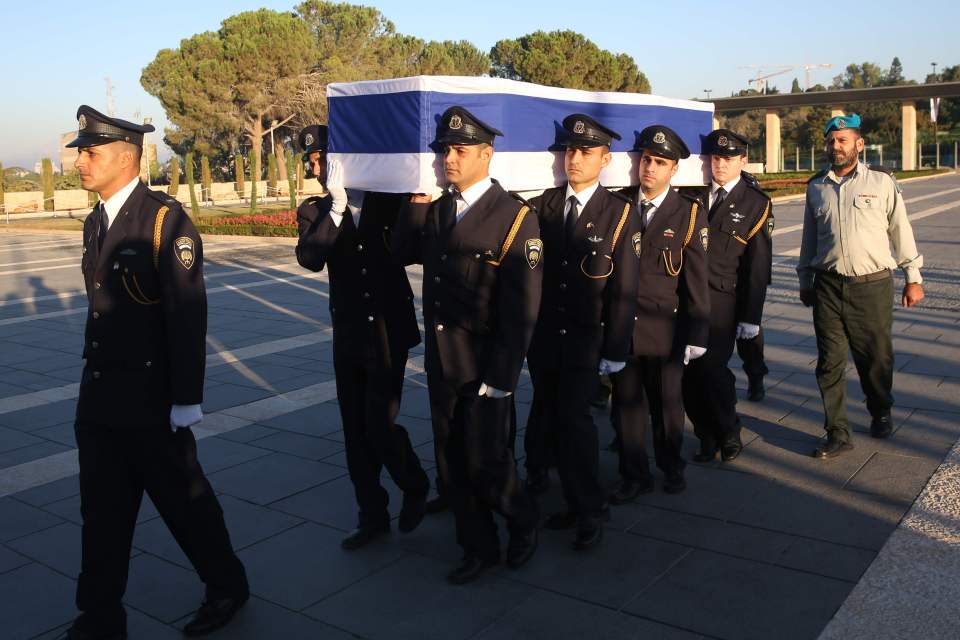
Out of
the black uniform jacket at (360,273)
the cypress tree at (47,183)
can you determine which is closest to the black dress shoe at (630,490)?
the black uniform jacket at (360,273)

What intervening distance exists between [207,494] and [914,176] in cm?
4594

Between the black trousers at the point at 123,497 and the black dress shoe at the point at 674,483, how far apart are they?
91.9 inches

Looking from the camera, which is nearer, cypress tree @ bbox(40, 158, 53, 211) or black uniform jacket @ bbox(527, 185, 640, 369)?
black uniform jacket @ bbox(527, 185, 640, 369)

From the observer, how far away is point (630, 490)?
464cm

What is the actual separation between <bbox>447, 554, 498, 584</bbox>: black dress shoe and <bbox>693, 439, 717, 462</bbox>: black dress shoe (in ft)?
5.91

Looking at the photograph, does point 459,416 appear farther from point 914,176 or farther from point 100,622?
point 914,176

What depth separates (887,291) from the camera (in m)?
5.24

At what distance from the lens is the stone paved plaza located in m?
3.47

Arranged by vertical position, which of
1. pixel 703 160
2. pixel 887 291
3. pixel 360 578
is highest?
pixel 703 160

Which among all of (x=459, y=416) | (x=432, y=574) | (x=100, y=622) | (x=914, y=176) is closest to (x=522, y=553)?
(x=432, y=574)

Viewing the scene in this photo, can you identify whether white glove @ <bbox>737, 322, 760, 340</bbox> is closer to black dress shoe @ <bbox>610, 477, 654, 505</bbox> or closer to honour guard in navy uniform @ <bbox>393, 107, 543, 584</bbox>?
black dress shoe @ <bbox>610, 477, 654, 505</bbox>

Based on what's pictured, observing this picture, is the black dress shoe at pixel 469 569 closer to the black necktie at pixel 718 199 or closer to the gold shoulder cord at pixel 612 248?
the gold shoulder cord at pixel 612 248

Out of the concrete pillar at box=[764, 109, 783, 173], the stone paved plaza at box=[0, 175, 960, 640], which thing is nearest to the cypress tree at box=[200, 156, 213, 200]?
the concrete pillar at box=[764, 109, 783, 173]

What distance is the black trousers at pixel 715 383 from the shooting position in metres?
5.13
